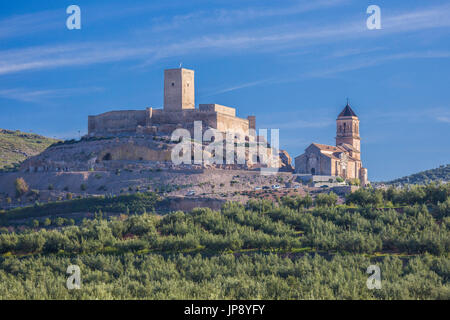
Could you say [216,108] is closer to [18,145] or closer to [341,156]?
[341,156]

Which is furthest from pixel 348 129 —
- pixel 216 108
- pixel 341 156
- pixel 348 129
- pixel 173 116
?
pixel 173 116

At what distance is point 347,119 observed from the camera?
202ft

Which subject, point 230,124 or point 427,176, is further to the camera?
point 427,176

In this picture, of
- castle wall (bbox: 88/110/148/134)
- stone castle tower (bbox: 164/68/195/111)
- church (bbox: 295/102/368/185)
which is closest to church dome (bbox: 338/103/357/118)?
church (bbox: 295/102/368/185)

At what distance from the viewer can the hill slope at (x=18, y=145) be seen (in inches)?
3054

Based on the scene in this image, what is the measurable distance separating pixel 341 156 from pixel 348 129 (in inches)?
260

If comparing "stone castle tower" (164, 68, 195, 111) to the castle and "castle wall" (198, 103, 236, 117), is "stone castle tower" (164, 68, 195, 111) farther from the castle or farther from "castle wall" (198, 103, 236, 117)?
"castle wall" (198, 103, 236, 117)

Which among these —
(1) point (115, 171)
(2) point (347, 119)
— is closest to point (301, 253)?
(1) point (115, 171)

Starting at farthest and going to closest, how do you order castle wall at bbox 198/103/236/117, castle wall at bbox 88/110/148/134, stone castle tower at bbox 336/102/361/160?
stone castle tower at bbox 336/102/361/160 < castle wall at bbox 88/110/148/134 < castle wall at bbox 198/103/236/117

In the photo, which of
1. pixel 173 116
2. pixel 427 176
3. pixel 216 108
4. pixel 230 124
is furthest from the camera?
pixel 427 176

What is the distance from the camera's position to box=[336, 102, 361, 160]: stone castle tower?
61400mm

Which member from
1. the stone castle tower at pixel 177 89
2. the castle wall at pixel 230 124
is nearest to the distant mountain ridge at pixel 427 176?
the castle wall at pixel 230 124

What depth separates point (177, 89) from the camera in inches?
2381
